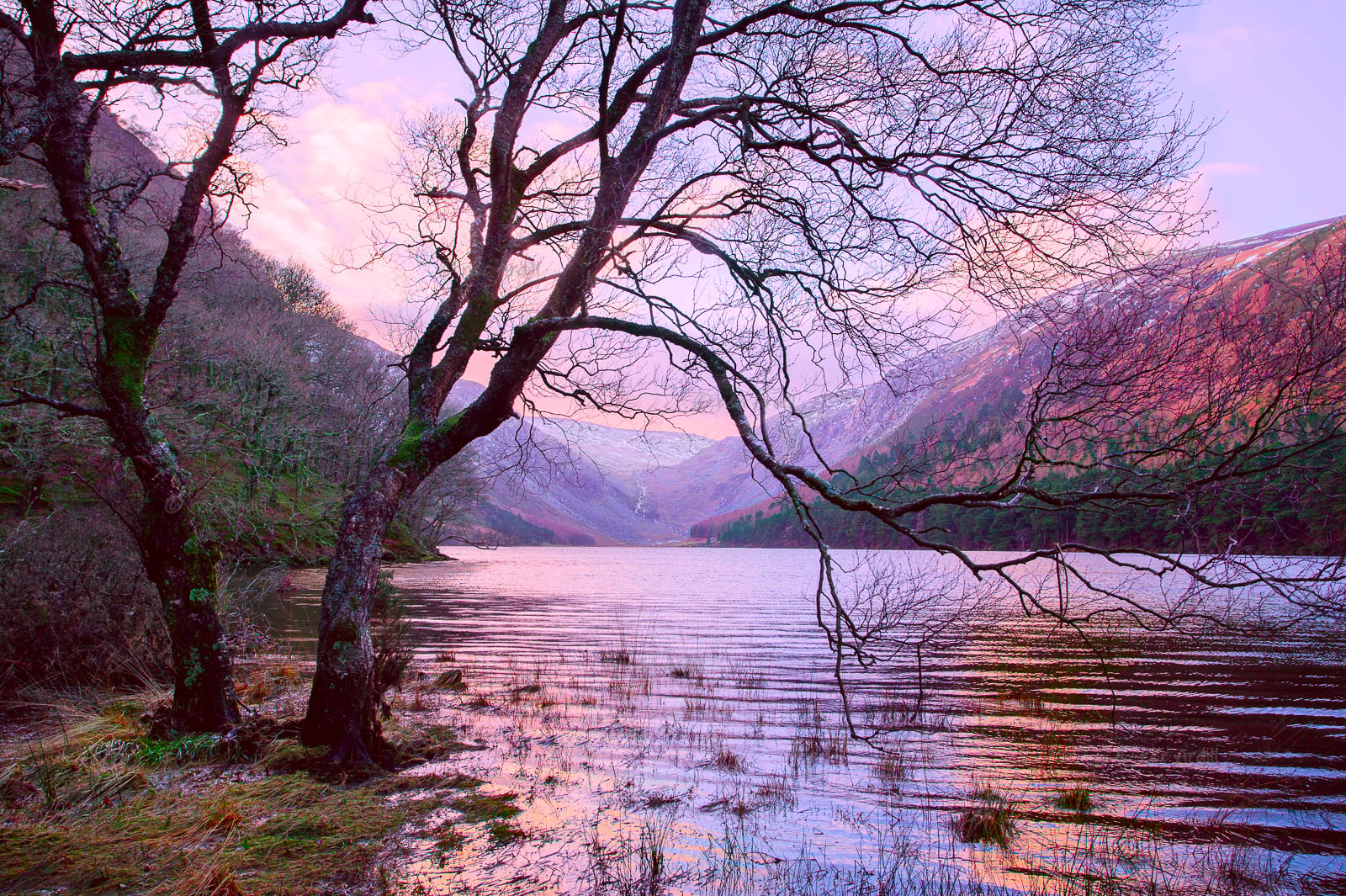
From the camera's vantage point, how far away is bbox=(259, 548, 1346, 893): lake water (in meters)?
5.58

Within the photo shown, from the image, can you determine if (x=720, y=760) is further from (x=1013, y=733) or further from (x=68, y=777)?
(x=68, y=777)

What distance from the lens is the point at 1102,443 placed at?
510 centimetres

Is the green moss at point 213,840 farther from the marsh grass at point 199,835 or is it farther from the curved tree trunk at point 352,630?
the curved tree trunk at point 352,630

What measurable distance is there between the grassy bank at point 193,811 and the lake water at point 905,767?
640 millimetres

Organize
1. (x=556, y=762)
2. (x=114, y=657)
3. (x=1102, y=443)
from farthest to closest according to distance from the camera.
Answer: (x=114, y=657) → (x=556, y=762) → (x=1102, y=443)

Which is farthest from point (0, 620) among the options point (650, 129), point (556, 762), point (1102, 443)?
point (1102, 443)

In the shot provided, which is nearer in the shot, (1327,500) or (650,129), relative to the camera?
(1327,500)

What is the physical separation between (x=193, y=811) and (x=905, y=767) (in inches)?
278

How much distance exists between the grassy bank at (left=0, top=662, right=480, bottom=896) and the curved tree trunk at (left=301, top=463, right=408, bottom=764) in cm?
29

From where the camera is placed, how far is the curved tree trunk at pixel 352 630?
6.71 metres

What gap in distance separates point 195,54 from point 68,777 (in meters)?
6.45

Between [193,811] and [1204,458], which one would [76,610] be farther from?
[1204,458]

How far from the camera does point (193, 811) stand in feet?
18.4

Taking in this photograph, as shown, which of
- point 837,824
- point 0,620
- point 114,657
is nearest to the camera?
point 837,824
